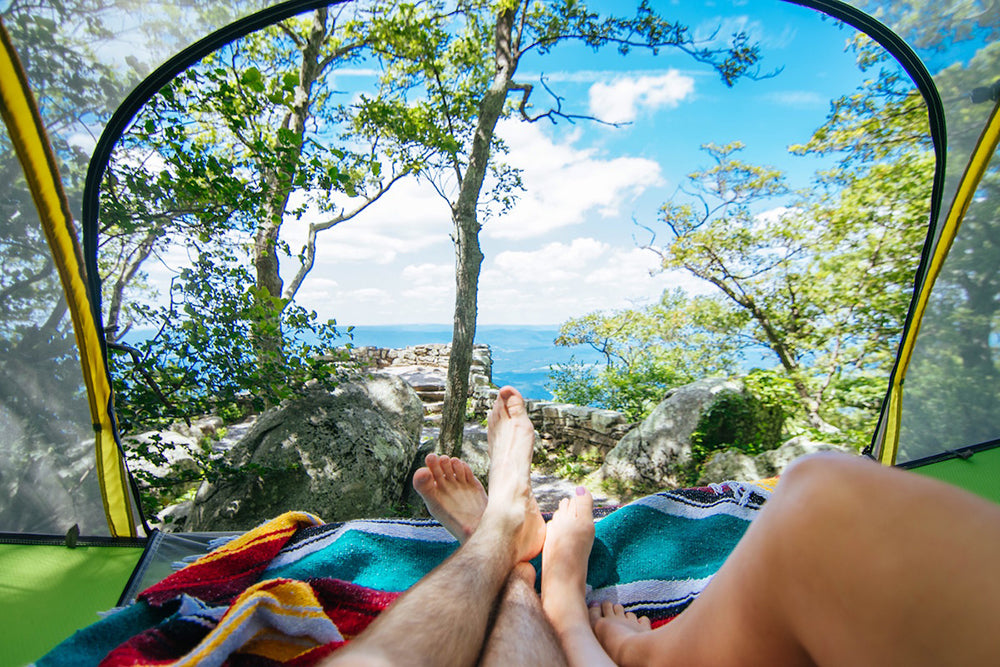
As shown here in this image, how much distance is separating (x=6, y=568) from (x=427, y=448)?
2404mm

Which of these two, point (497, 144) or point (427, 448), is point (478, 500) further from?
point (497, 144)

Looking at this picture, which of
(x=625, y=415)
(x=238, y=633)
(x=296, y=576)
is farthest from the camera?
(x=625, y=415)

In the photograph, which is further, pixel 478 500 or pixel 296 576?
pixel 478 500

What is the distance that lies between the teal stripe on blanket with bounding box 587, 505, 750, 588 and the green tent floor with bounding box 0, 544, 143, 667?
1385 millimetres

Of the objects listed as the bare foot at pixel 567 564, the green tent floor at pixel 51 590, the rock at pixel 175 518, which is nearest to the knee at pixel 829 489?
the bare foot at pixel 567 564

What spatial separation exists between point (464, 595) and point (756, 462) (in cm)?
337

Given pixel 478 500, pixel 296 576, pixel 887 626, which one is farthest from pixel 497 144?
pixel 887 626

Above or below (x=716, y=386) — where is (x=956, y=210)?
above

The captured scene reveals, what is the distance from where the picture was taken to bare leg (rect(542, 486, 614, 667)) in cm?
87

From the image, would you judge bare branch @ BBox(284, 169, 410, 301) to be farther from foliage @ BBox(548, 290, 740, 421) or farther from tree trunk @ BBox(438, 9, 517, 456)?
foliage @ BBox(548, 290, 740, 421)

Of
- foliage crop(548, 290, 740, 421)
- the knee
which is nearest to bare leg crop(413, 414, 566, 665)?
the knee

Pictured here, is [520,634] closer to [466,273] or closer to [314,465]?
[314,465]

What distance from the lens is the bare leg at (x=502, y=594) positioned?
75 cm

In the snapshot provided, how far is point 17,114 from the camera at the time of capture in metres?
1.27
